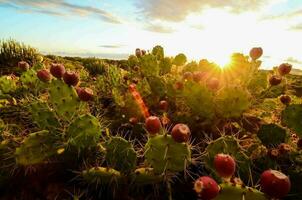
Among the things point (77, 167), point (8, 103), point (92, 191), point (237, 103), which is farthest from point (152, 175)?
point (8, 103)

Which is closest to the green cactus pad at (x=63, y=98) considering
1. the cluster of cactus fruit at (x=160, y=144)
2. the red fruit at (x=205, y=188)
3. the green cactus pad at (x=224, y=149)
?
the cluster of cactus fruit at (x=160, y=144)

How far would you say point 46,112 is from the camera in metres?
3.97

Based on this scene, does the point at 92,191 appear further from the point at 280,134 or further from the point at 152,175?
the point at 280,134

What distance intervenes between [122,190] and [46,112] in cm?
123

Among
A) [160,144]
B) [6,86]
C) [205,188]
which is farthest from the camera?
[6,86]

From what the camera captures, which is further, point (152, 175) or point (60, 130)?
point (60, 130)

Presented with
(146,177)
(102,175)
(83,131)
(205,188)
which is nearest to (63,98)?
(83,131)

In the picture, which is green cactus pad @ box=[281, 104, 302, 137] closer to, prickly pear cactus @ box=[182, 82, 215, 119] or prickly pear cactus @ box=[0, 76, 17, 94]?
prickly pear cactus @ box=[182, 82, 215, 119]

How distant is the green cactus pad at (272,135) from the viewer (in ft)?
13.7

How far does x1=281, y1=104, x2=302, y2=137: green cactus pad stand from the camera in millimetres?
4164

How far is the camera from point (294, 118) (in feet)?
13.8

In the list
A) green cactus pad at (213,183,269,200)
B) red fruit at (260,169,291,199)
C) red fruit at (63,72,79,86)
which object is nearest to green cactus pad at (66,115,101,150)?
red fruit at (63,72,79,86)

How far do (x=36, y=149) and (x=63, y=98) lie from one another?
592mm

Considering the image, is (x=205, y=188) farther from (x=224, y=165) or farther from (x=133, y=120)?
(x=133, y=120)
